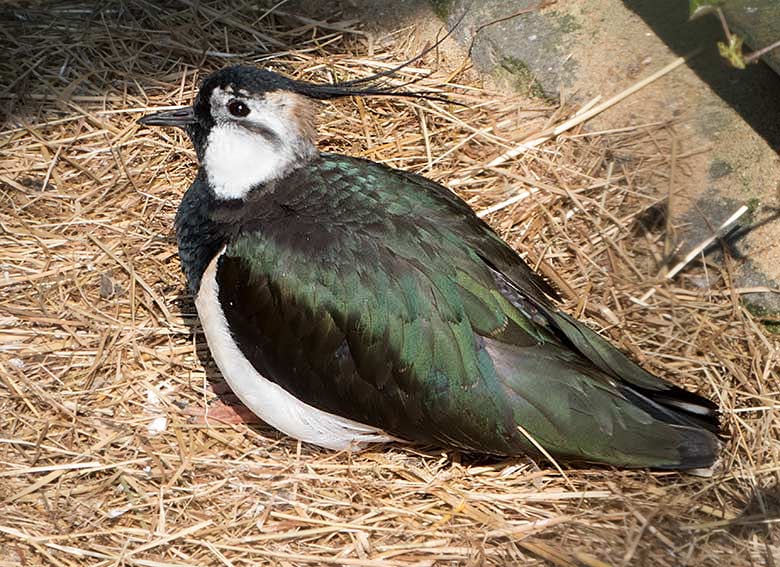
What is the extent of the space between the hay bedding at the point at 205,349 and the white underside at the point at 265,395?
4.4 inches

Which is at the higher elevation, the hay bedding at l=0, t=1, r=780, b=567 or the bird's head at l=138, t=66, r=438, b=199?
the bird's head at l=138, t=66, r=438, b=199

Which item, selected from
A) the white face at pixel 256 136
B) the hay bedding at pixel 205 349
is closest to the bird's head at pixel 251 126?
the white face at pixel 256 136

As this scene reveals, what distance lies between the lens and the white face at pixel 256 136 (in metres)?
3.98

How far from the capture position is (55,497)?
3789mm

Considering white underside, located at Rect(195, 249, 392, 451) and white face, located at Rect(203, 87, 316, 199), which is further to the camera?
white face, located at Rect(203, 87, 316, 199)

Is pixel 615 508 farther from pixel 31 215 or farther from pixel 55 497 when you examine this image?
pixel 31 215

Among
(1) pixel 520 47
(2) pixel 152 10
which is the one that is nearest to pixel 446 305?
(1) pixel 520 47

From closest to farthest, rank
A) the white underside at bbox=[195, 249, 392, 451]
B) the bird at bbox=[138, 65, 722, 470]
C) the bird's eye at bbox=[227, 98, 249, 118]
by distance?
the bird at bbox=[138, 65, 722, 470] → the white underside at bbox=[195, 249, 392, 451] → the bird's eye at bbox=[227, 98, 249, 118]

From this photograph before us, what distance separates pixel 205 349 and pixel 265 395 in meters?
0.62

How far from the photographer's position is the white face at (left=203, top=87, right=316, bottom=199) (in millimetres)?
3980

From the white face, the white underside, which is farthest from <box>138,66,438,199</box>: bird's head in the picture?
the white underside

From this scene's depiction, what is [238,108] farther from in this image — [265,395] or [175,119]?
[265,395]

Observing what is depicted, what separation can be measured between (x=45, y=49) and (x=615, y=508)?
358 cm

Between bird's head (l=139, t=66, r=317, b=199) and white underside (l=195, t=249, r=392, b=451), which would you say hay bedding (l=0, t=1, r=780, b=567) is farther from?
bird's head (l=139, t=66, r=317, b=199)
